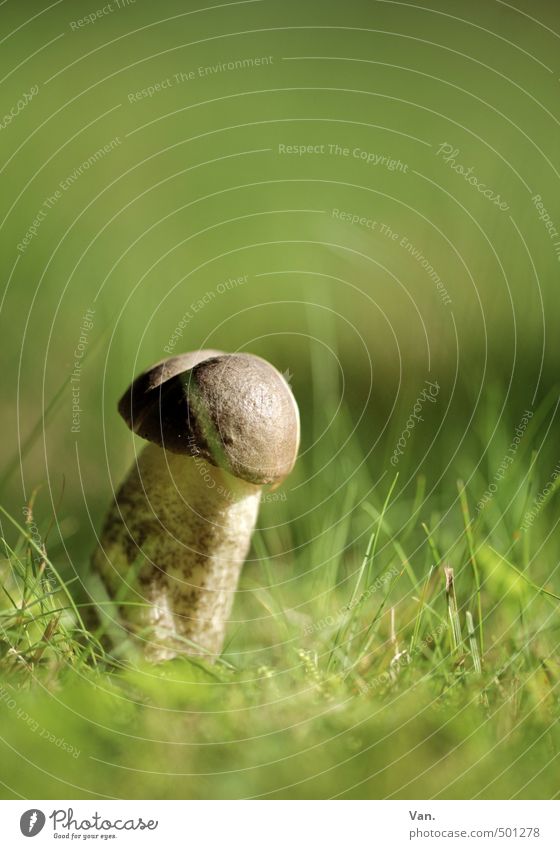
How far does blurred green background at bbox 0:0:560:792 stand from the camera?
240cm

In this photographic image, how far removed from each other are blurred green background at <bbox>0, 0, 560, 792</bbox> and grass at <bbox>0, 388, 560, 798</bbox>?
0.41m

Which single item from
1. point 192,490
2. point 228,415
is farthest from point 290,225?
point 228,415

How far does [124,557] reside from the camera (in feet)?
5.37

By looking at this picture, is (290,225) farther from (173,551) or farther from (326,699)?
(326,699)

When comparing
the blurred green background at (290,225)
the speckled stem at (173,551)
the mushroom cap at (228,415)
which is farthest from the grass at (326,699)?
the blurred green background at (290,225)

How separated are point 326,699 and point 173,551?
50 cm

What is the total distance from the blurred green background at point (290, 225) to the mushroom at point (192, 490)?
0.33 metres

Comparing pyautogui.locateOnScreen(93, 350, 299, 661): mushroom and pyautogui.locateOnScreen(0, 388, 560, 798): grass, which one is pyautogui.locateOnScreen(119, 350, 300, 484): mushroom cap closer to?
pyautogui.locateOnScreen(93, 350, 299, 661): mushroom

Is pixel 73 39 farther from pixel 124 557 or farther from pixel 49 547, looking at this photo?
pixel 124 557

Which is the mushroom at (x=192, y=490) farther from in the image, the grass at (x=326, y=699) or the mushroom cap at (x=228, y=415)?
the grass at (x=326, y=699)

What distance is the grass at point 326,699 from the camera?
112 cm

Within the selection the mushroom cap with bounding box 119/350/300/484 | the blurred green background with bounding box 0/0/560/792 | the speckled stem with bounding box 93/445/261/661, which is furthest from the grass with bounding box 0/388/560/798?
the blurred green background with bounding box 0/0/560/792

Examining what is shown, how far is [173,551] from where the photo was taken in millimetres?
1597

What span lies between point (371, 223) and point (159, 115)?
1.15 meters
